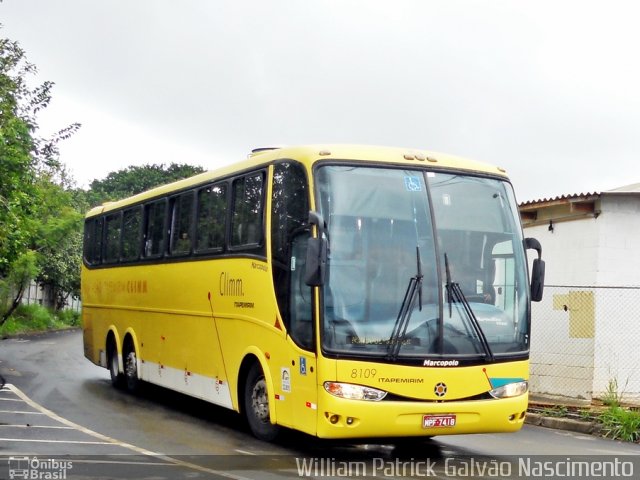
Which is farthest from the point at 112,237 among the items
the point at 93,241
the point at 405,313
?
the point at 405,313

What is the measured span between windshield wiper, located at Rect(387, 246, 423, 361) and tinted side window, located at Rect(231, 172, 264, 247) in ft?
7.31

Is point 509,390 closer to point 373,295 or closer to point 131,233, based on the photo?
point 373,295

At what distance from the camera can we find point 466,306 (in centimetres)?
987

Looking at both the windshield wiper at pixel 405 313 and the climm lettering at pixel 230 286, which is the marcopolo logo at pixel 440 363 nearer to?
the windshield wiper at pixel 405 313

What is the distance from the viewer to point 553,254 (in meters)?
17.7

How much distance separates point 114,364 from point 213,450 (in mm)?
7741

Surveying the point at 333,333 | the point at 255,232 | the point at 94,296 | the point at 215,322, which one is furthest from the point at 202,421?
the point at 94,296

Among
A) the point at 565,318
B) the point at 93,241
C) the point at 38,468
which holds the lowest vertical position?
the point at 38,468

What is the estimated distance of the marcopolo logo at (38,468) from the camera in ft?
27.4

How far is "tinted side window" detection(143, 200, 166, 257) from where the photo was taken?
15078 millimetres

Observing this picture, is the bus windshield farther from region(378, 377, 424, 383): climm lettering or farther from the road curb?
the road curb

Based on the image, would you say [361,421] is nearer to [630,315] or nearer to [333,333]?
[333,333]

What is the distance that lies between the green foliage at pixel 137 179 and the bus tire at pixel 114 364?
46572 mm

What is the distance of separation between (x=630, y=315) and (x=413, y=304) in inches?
316
